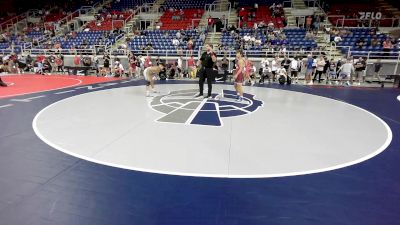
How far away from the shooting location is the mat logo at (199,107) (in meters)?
6.99

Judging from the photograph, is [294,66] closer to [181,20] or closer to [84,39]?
[181,20]

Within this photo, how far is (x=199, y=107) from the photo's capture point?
8.32m

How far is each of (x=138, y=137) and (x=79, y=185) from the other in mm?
1949

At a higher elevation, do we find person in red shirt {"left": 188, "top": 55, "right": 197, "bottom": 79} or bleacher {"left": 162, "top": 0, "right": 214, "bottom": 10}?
bleacher {"left": 162, "top": 0, "right": 214, "bottom": 10}

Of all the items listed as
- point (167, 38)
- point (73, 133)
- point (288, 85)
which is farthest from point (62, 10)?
point (73, 133)

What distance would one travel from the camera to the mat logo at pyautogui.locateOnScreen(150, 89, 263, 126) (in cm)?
699

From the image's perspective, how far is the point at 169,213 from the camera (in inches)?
124

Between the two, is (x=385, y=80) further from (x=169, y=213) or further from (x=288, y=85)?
(x=169, y=213)

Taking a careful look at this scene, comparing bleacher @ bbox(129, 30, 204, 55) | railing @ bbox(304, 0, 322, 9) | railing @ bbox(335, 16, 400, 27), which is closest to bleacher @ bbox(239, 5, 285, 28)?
railing @ bbox(304, 0, 322, 9)

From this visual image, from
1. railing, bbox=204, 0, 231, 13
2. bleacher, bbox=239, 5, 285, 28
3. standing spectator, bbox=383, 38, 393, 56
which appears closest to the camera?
standing spectator, bbox=383, 38, 393, 56

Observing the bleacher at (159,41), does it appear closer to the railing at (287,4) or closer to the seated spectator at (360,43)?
the railing at (287,4)

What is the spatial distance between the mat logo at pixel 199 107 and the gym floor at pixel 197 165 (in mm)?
70

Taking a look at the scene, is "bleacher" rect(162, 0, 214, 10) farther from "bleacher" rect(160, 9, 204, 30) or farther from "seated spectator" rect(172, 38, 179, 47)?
"seated spectator" rect(172, 38, 179, 47)

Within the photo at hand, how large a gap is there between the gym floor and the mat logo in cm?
7
